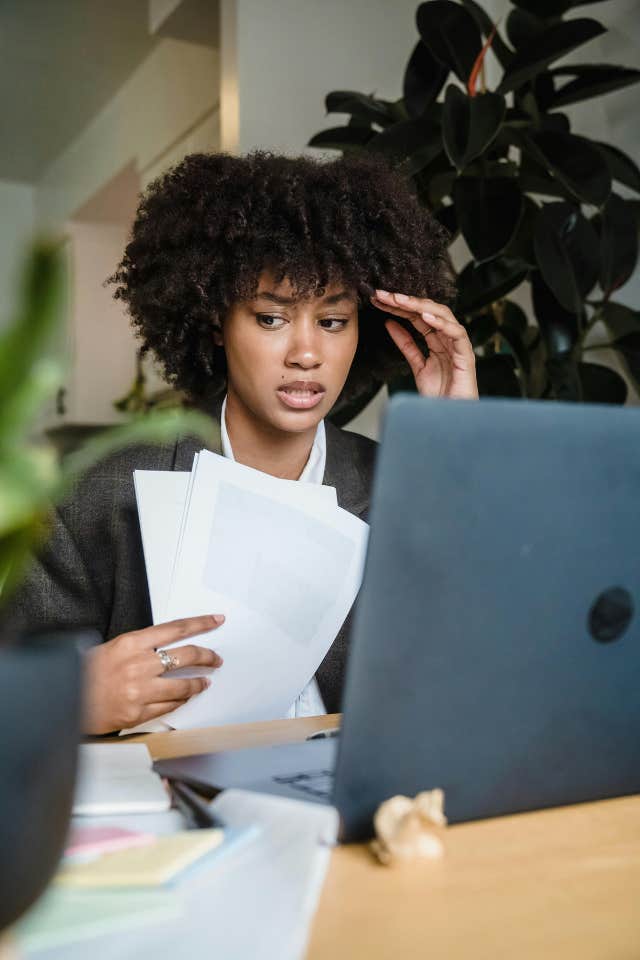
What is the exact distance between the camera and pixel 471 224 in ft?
5.90

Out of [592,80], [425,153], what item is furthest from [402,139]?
[592,80]

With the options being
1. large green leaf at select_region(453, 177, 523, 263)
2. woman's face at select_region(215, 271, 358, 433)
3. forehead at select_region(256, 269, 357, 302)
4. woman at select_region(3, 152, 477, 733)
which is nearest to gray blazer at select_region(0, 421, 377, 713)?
woman at select_region(3, 152, 477, 733)

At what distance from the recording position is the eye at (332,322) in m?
1.34

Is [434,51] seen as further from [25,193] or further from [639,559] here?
[25,193]

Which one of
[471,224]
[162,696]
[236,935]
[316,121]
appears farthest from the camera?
[316,121]

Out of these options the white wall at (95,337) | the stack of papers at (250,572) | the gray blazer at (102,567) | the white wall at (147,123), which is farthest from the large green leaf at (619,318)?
the white wall at (95,337)

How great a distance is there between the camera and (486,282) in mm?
1901

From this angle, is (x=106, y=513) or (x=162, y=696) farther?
(x=106, y=513)

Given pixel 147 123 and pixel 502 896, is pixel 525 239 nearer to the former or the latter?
pixel 502 896

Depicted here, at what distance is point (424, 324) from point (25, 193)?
542 cm

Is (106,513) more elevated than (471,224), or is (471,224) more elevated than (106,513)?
(471,224)

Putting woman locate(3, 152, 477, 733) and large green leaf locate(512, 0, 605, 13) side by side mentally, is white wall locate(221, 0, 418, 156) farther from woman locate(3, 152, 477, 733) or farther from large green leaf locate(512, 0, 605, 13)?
woman locate(3, 152, 477, 733)

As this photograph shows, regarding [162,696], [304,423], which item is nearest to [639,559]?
[162,696]

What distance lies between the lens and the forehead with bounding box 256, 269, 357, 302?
1309 millimetres
